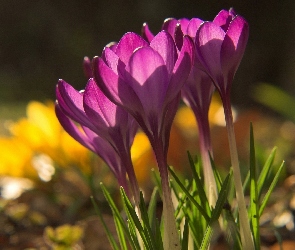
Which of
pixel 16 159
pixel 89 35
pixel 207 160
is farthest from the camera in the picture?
pixel 89 35

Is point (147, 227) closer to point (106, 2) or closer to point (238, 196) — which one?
point (238, 196)

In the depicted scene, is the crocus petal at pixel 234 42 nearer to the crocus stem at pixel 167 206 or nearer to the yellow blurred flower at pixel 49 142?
the crocus stem at pixel 167 206

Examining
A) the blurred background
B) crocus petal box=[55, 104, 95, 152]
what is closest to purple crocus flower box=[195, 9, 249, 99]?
crocus petal box=[55, 104, 95, 152]

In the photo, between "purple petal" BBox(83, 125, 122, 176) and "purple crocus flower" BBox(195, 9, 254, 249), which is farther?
"purple petal" BBox(83, 125, 122, 176)

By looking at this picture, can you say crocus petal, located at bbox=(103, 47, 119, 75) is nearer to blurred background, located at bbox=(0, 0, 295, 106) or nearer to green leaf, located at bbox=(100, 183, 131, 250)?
green leaf, located at bbox=(100, 183, 131, 250)

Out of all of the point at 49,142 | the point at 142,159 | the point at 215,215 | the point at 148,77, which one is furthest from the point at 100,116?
the point at 49,142

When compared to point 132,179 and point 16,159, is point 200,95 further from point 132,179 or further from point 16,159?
point 16,159

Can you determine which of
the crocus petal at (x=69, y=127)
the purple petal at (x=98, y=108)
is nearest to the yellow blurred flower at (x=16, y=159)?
the crocus petal at (x=69, y=127)

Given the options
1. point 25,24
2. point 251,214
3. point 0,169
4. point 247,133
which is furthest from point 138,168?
point 25,24
